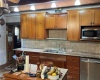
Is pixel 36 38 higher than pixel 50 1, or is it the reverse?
pixel 50 1

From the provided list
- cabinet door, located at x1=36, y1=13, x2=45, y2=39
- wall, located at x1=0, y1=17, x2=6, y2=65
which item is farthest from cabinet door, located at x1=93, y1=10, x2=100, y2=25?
wall, located at x1=0, y1=17, x2=6, y2=65

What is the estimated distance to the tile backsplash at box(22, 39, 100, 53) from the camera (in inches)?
176

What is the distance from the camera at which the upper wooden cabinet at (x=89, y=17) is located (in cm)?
405

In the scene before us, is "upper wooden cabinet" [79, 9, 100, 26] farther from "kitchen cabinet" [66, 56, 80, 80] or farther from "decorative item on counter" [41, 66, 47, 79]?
"decorative item on counter" [41, 66, 47, 79]

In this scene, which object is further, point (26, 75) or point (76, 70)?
point (76, 70)

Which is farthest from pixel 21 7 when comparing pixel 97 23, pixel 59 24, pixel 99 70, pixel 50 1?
pixel 99 70

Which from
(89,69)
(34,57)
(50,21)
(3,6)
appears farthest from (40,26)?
(3,6)

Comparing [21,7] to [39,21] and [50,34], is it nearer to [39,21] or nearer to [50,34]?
[39,21]

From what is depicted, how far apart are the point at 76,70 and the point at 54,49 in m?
1.30

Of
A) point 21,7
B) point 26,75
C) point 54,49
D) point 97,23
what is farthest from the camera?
point 21,7

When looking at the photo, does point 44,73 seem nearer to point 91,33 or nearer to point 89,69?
point 89,69

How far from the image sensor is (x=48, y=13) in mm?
5035

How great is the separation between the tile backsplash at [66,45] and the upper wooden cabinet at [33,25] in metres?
0.43

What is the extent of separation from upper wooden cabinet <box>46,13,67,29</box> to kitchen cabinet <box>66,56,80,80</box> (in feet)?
4.03
